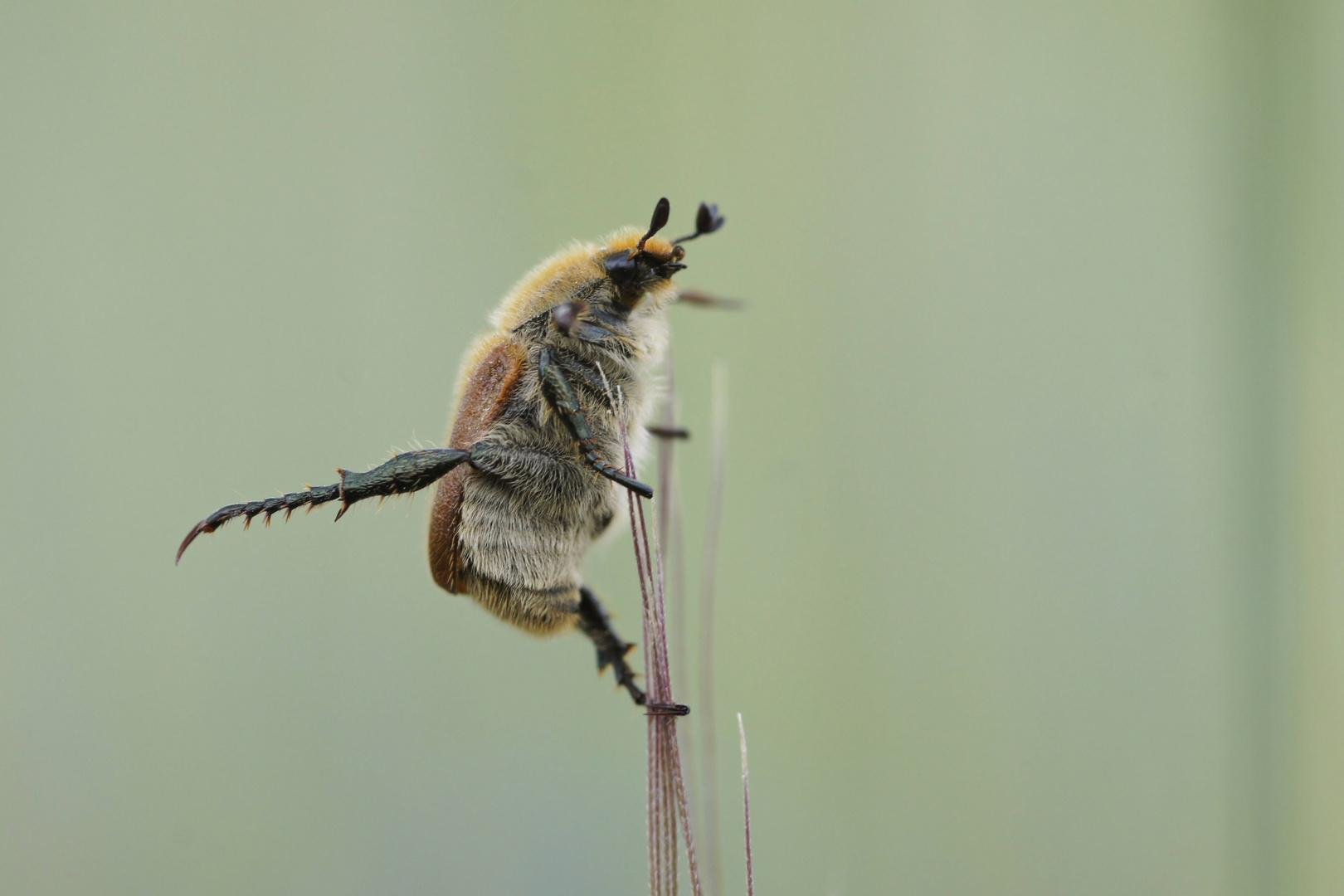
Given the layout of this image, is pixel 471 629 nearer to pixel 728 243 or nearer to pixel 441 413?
Answer: pixel 441 413

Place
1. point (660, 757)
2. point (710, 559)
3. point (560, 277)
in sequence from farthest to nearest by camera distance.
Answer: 1. point (710, 559)
2. point (560, 277)
3. point (660, 757)

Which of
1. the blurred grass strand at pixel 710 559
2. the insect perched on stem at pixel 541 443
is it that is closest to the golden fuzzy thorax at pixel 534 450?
the insect perched on stem at pixel 541 443

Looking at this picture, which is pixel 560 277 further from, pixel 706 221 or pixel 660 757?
pixel 660 757

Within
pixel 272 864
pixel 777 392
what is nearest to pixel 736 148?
pixel 777 392

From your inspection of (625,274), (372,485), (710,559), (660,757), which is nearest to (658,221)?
(625,274)

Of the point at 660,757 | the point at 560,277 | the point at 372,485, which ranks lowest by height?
the point at 660,757

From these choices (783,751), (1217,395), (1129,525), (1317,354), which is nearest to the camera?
(1317,354)

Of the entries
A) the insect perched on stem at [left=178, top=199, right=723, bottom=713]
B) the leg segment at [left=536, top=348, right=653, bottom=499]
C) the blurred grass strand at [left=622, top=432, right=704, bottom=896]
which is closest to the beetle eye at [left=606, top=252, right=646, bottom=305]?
the insect perched on stem at [left=178, top=199, right=723, bottom=713]
